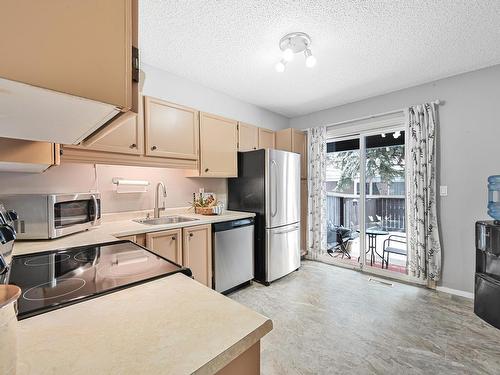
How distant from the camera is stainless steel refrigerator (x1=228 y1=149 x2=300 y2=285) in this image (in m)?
2.84

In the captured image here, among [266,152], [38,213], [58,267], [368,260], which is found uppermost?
[266,152]

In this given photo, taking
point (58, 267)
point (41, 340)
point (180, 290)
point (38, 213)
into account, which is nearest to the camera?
point (41, 340)

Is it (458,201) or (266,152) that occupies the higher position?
(266,152)

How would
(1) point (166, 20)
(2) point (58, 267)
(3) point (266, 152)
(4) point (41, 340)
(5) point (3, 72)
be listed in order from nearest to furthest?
(5) point (3, 72)
(4) point (41, 340)
(2) point (58, 267)
(1) point (166, 20)
(3) point (266, 152)

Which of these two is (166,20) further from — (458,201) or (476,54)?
(458,201)

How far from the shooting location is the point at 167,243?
2096mm

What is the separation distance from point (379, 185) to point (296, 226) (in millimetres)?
1355

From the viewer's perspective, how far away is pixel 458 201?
8.55 ft

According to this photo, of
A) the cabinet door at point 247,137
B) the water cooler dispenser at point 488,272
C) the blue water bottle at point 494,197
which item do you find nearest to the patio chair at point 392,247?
the water cooler dispenser at point 488,272

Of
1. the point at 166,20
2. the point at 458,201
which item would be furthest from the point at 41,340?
the point at 458,201

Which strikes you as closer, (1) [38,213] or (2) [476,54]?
(1) [38,213]

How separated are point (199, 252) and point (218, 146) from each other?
4.22 ft

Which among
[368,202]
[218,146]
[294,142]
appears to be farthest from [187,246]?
[368,202]

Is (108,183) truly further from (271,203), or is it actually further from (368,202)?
(368,202)
